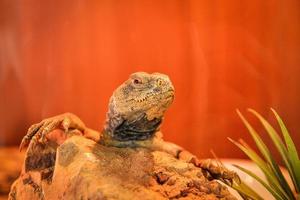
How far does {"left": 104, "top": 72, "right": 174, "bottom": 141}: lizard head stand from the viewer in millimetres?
1018

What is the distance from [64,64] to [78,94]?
5.7 inches

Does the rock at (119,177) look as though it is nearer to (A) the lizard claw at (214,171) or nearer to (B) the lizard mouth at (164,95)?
(A) the lizard claw at (214,171)

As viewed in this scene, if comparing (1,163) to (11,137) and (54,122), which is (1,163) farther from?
(54,122)

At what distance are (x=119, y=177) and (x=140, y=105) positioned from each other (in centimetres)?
24

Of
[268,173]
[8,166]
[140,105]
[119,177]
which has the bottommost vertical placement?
[8,166]

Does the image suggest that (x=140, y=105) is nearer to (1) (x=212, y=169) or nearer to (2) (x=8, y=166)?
(1) (x=212, y=169)

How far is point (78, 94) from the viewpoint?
1.78m

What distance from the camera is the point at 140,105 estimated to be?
1021 mm

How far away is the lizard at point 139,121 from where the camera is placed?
1.02 metres

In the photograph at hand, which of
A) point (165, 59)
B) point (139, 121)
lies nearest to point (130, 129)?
point (139, 121)

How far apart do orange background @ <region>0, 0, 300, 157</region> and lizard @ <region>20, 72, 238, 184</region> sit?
0.59 metres

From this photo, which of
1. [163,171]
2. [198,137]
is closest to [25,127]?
[198,137]

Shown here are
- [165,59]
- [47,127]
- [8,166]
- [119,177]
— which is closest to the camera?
[119,177]

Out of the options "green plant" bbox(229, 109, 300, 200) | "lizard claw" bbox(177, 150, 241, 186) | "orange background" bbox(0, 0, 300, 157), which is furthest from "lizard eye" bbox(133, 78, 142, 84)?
"orange background" bbox(0, 0, 300, 157)
